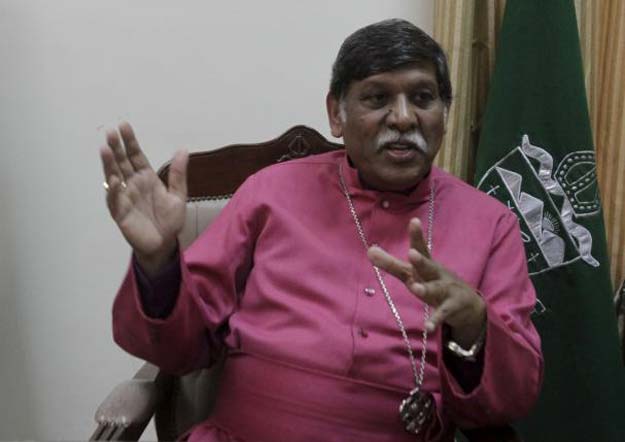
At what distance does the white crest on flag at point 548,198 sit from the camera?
1773 millimetres

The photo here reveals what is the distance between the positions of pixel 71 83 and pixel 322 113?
75 cm

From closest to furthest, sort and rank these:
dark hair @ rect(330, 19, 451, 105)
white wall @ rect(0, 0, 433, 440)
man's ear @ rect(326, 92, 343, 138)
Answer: dark hair @ rect(330, 19, 451, 105), man's ear @ rect(326, 92, 343, 138), white wall @ rect(0, 0, 433, 440)

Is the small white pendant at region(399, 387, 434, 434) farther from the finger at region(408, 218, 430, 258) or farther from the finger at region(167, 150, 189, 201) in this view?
the finger at region(167, 150, 189, 201)

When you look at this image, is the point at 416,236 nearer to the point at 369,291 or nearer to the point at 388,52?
the point at 369,291

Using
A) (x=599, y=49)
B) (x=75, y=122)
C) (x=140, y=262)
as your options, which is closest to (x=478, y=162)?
(x=599, y=49)

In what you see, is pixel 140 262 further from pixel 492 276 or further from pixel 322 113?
pixel 322 113

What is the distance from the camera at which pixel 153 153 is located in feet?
6.82

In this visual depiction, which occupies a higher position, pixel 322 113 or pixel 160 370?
pixel 322 113

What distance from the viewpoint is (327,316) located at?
4.52 ft

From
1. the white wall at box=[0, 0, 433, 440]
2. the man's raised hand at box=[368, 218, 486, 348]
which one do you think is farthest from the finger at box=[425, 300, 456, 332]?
the white wall at box=[0, 0, 433, 440]

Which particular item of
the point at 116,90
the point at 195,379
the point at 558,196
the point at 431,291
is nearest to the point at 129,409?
the point at 195,379

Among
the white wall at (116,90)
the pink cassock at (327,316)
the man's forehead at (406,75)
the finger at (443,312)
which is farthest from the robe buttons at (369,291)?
the white wall at (116,90)

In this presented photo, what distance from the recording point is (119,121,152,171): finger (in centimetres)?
112

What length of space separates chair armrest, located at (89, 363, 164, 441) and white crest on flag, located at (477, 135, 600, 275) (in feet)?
3.29
